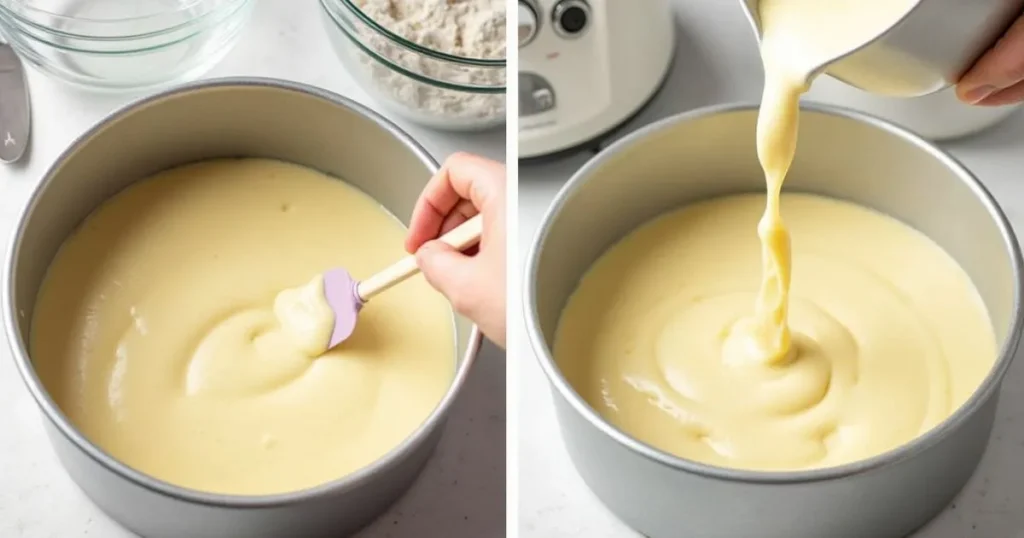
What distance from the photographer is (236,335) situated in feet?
2.96

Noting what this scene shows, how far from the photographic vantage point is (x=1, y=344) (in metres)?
0.91

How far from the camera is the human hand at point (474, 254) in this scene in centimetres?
79

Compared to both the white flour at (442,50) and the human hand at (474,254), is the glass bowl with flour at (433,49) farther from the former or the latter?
the human hand at (474,254)

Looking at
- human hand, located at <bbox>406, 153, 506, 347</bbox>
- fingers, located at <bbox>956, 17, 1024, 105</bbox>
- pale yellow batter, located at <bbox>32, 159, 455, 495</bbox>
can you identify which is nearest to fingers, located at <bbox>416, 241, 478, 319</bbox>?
human hand, located at <bbox>406, 153, 506, 347</bbox>

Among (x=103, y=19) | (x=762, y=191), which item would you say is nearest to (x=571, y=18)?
(x=762, y=191)

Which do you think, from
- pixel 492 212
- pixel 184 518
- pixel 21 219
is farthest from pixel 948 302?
pixel 21 219

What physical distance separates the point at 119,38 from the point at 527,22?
39 cm

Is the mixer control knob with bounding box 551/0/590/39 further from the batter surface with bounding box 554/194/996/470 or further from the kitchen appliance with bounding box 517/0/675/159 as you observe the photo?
the batter surface with bounding box 554/194/996/470

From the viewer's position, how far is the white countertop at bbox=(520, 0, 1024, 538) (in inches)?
32.4

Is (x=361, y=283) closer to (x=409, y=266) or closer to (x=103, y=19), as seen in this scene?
(x=409, y=266)

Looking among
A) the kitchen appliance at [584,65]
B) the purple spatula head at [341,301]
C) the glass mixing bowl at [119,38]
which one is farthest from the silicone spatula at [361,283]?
the glass mixing bowl at [119,38]

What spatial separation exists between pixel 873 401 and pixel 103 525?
0.55m

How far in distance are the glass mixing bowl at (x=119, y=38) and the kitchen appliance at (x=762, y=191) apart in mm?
393

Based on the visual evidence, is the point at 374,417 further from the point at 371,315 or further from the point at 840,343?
the point at 840,343
